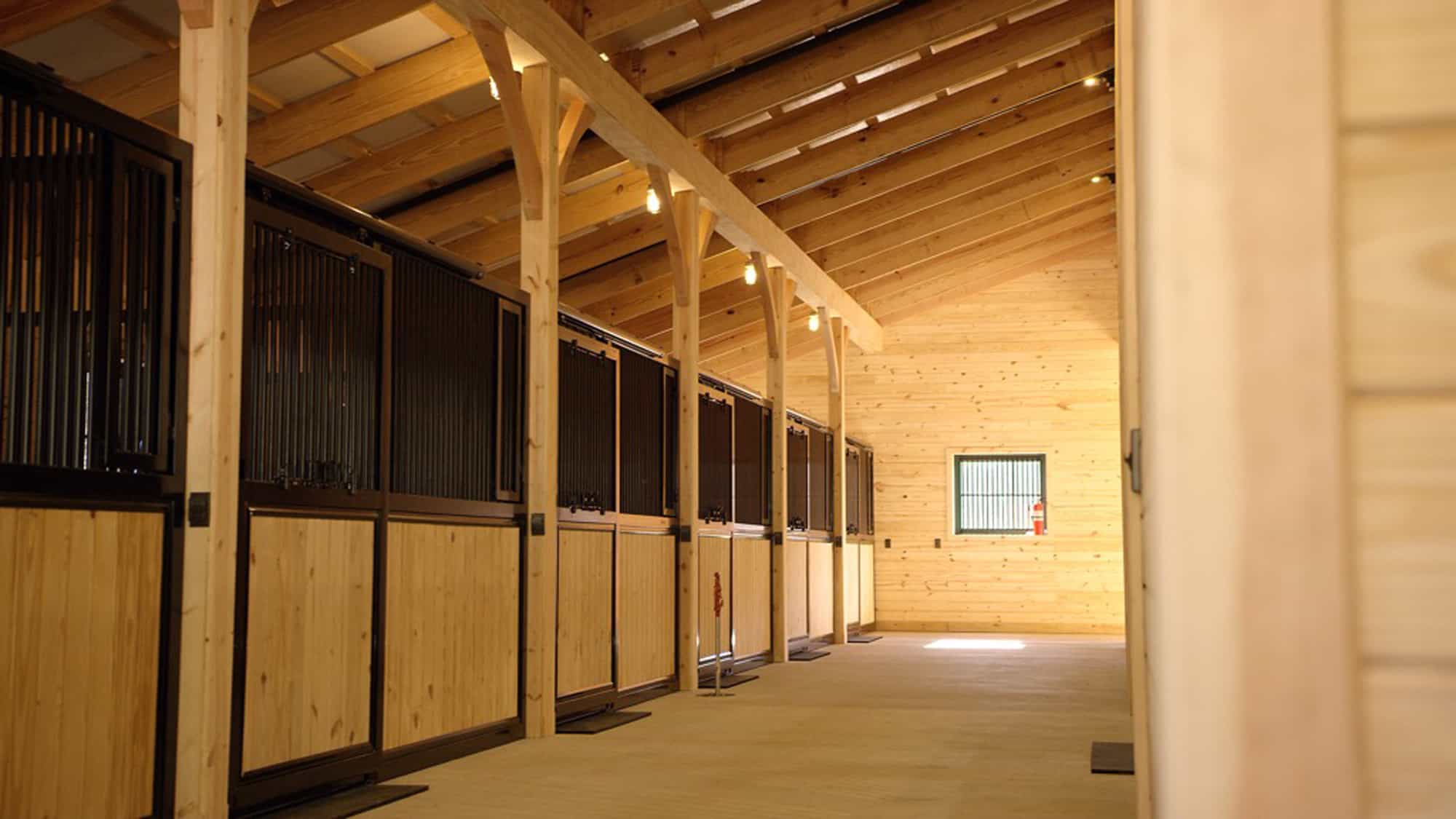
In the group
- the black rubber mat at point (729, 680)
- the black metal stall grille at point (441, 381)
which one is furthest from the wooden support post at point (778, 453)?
the black metal stall grille at point (441, 381)

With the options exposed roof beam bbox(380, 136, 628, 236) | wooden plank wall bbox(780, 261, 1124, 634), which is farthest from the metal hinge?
wooden plank wall bbox(780, 261, 1124, 634)

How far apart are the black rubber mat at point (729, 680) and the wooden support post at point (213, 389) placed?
187 inches

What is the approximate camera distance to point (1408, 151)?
38.5 inches

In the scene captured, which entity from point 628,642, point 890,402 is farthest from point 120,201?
point 890,402

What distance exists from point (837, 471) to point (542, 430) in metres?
7.21

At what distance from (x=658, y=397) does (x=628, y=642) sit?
1435 mm

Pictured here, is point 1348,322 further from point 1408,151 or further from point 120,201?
point 120,201

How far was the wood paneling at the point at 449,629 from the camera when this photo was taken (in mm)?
4914

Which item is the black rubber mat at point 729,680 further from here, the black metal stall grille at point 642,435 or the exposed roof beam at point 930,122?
the exposed roof beam at point 930,122

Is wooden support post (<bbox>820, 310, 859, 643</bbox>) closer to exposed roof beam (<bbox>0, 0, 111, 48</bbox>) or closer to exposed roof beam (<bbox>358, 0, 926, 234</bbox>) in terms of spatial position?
exposed roof beam (<bbox>358, 0, 926, 234</bbox>)

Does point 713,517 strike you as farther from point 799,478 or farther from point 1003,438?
point 1003,438

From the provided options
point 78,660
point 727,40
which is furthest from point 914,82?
point 78,660

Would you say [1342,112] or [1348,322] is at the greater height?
[1342,112]

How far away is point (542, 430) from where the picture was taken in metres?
6.09
